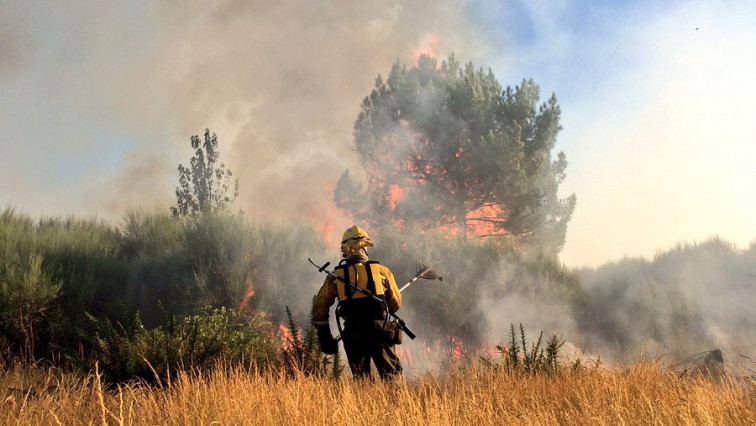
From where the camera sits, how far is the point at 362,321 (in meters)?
6.95

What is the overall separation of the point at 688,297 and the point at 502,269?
493 cm

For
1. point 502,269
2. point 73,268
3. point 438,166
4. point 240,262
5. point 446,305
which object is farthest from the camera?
point 438,166

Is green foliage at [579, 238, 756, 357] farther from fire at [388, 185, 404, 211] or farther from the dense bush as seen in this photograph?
the dense bush

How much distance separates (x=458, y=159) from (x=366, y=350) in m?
16.6

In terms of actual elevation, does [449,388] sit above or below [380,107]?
below

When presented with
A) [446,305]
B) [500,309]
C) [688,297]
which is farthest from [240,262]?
[688,297]

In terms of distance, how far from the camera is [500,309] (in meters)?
15.6

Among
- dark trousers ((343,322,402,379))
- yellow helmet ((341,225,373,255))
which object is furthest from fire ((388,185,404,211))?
dark trousers ((343,322,402,379))

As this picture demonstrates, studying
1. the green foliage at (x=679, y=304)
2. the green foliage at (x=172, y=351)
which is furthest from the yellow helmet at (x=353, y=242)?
the green foliage at (x=679, y=304)

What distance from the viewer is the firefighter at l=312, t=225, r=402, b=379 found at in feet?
22.7

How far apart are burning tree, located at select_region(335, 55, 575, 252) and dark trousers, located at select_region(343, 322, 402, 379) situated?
48.8ft

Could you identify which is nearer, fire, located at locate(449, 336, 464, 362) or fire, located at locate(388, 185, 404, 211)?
fire, located at locate(449, 336, 464, 362)

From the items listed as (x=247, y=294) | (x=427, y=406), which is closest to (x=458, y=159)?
(x=247, y=294)

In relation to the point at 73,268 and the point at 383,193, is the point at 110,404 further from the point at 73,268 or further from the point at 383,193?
the point at 383,193
